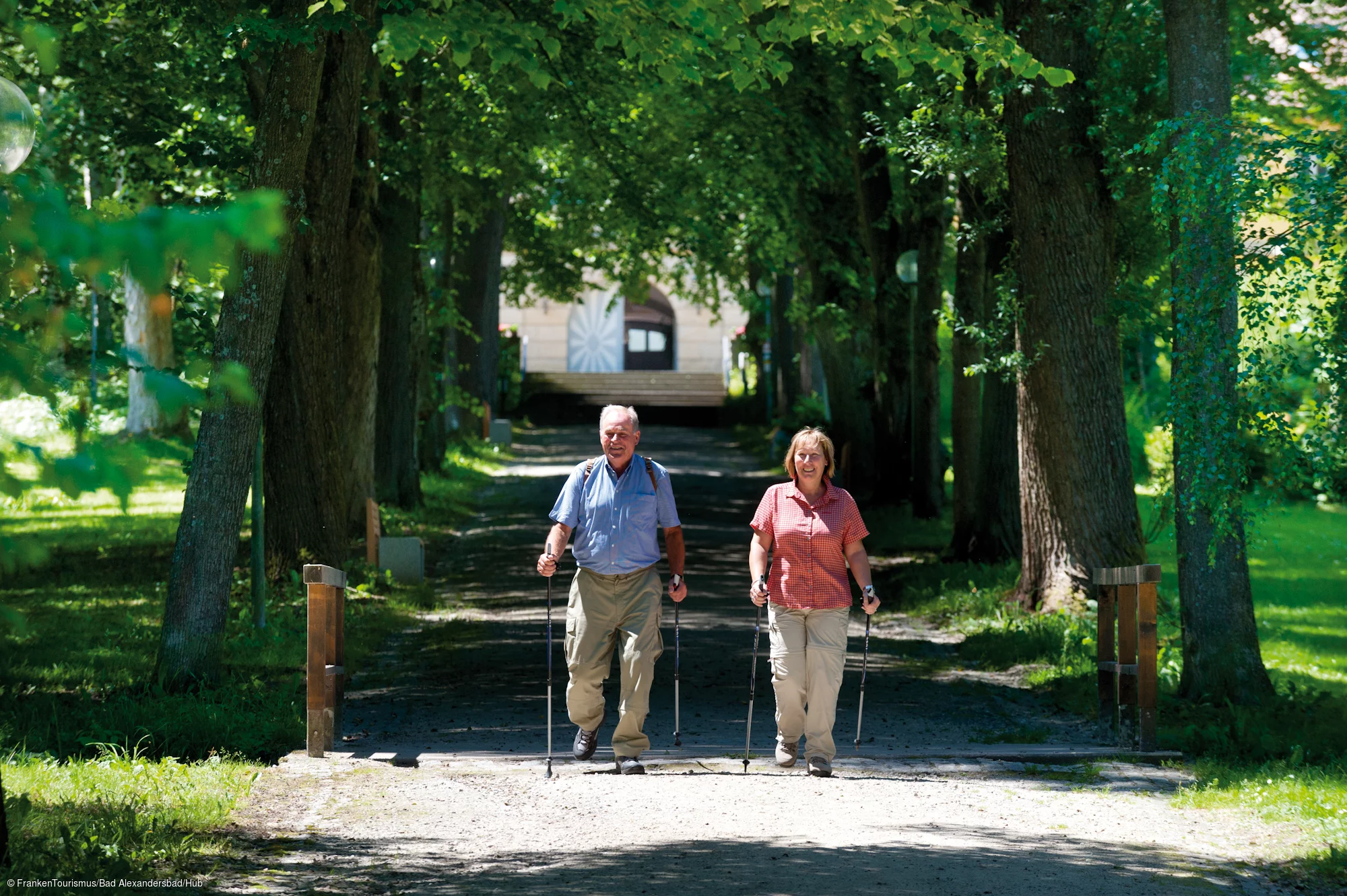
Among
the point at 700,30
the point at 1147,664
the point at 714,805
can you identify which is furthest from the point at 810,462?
the point at 700,30

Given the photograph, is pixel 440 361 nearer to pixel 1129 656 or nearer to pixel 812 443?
pixel 1129 656

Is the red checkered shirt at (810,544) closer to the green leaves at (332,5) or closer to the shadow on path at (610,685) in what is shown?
the shadow on path at (610,685)

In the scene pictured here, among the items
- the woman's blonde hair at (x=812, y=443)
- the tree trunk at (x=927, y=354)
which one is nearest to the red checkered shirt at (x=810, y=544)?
the woman's blonde hair at (x=812, y=443)

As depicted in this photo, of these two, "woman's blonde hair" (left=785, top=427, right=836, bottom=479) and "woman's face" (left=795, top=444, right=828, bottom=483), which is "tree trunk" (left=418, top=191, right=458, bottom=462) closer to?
"woman's blonde hair" (left=785, top=427, right=836, bottom=479)

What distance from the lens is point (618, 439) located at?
8562 mm

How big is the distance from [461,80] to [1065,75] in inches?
421

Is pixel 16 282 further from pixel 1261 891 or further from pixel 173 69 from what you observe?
pixel 173 69

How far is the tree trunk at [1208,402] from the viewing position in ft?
29.2

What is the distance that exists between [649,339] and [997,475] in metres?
53.9

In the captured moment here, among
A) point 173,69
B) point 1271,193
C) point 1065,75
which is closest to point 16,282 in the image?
point 1271,193

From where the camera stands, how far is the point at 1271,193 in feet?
28.2

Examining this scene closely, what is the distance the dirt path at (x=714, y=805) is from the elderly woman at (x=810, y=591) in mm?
326

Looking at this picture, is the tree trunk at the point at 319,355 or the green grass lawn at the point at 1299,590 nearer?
the green grass lawn at the point at 1299,590

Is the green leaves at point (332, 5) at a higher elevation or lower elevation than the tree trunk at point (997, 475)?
higher
